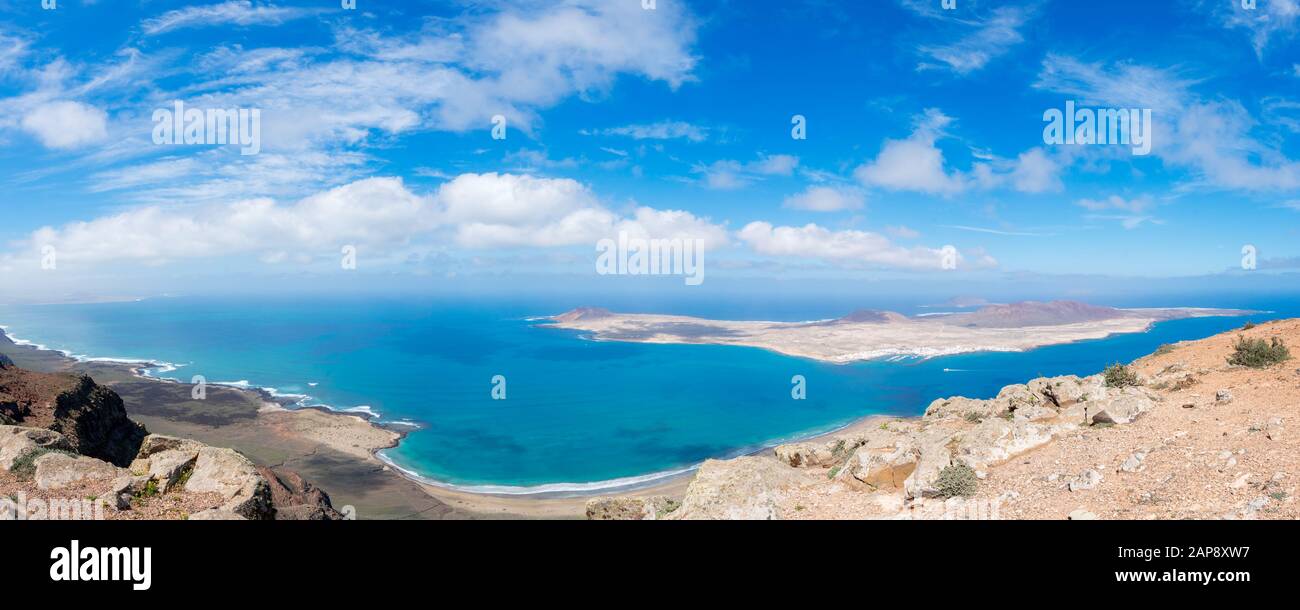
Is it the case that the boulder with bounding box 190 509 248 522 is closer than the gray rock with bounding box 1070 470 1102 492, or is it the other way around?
the boulder with bounding box 190 509 248 522

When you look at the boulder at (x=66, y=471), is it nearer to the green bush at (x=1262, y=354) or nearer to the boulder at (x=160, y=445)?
the boulder at (x=160, y=445)

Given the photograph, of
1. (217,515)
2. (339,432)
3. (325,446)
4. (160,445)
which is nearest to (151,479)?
(160,445)

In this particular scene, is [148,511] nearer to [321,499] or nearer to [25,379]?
[321,499]

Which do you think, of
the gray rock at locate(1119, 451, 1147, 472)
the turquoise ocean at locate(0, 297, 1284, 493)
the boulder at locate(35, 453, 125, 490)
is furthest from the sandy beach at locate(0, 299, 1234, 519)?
the boulder at locate(35, 453, 125, 490)

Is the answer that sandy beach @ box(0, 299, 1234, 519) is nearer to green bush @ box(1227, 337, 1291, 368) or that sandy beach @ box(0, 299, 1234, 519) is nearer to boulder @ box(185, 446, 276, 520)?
boulder @ box(185, 446, 276, 520)

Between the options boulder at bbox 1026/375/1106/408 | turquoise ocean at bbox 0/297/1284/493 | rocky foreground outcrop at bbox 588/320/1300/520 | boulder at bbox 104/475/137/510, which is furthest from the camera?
turquoise ocean at bbox 0/297/1284/493

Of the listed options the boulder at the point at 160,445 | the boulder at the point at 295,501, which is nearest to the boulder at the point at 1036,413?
the boulder at the point at 295,501
